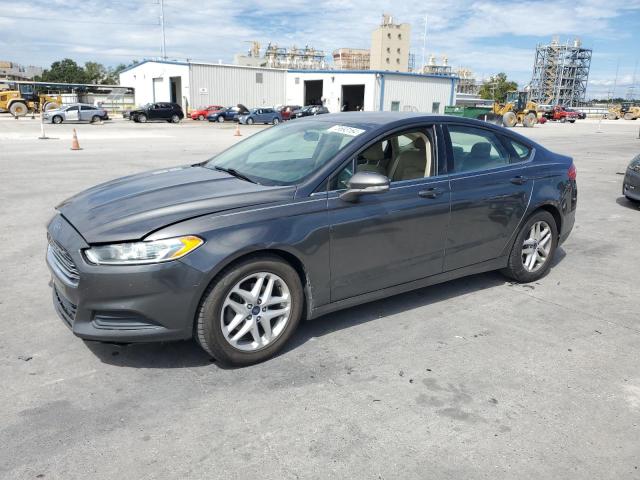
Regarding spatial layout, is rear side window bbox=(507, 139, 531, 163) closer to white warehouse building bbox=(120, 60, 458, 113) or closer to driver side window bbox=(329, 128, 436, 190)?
driver side window bbox=(329, 128, 436, 190)

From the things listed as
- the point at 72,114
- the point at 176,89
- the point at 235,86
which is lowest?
the point at 72,114

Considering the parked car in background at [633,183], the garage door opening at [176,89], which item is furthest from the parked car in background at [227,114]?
the parked car in background at [633,183]

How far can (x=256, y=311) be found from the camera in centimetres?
343

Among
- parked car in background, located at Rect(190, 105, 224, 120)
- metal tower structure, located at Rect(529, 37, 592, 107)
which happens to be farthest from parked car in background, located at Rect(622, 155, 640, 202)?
metal tower structure, located at Rect(529, 37, 592, 107)

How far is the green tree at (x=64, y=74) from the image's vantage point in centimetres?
10386

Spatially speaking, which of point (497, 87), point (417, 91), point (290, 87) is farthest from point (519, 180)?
point (497, 87)

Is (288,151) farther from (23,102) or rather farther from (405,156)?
(23,102)

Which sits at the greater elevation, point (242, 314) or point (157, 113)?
point (157, 113)

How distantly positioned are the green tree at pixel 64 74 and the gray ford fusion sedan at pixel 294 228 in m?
114

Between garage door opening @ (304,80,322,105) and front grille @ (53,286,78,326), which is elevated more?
garage door opening @ (304,80,322,105)

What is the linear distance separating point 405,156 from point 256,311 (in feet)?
5.99

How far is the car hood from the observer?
3.18 meters

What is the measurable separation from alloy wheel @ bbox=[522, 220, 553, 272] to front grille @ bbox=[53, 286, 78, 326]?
152 inches

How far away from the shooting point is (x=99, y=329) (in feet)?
10.3
